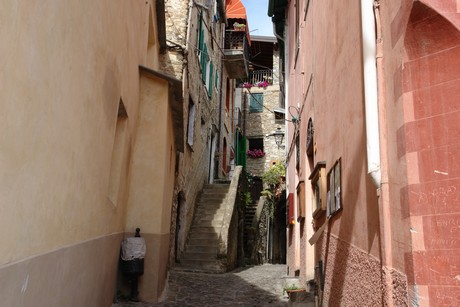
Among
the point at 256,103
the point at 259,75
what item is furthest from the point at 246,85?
the point at 259,75

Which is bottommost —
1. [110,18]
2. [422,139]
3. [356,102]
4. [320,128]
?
[422,139]

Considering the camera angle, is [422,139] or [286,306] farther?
[286,306]

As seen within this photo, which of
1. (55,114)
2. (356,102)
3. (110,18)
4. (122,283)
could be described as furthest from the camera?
(122,283)

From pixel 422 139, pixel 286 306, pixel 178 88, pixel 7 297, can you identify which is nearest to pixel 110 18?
pixel 178 88

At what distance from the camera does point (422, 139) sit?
2494 millimetres

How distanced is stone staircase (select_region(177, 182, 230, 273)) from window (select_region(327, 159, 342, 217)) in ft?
19.0

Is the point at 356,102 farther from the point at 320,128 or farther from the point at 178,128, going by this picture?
the point at 178,128

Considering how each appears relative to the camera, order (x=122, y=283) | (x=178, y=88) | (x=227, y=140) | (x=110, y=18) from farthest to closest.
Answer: (x=227, y=140) → (x=178, y=88) → (x=122, y=283) → (x=110, y=18)

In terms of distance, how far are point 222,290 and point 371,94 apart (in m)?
6.23

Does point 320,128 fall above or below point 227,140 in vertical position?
below

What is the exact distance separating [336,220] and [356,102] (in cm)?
172

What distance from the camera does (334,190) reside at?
16.7 feet

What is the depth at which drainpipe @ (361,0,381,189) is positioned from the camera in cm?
297

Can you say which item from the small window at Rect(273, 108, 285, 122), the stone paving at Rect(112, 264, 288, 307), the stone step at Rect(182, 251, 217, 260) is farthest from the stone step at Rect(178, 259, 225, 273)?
the small window at Rect(273, 108, 285, 122)
